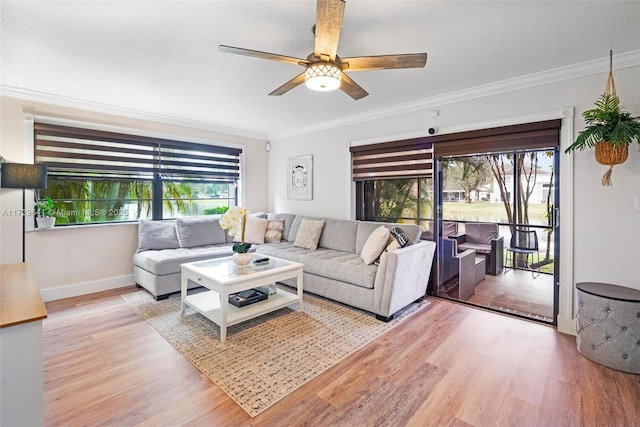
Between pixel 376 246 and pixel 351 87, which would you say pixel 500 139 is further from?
pixel 351 87

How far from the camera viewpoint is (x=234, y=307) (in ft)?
9.50

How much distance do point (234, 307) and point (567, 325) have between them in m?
3.17

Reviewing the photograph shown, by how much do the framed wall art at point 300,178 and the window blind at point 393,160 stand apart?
0.91 metres

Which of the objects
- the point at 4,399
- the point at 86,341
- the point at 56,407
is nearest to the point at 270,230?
the point at 86,341

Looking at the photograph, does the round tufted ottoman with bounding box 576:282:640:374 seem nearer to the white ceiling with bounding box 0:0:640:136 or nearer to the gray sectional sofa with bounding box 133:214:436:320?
the gray sectional sofa with bounding box 133:214:436:320

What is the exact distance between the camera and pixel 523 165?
3469mm

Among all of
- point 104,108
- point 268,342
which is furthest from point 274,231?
point 104,108

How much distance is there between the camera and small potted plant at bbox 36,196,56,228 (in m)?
3.50

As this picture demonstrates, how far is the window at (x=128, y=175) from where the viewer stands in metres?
3.72

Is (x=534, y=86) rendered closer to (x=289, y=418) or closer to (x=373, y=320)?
(x=373, y=320)

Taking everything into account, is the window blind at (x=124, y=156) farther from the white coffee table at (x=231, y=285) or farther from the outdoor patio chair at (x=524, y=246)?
the outdoor patio chair at (x=524, y=246)

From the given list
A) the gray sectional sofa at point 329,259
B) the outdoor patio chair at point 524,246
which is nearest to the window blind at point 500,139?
the gray sectional sofa at point 329,259

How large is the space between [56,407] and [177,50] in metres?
2.64

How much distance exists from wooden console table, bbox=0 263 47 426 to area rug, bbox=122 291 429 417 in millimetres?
1025
